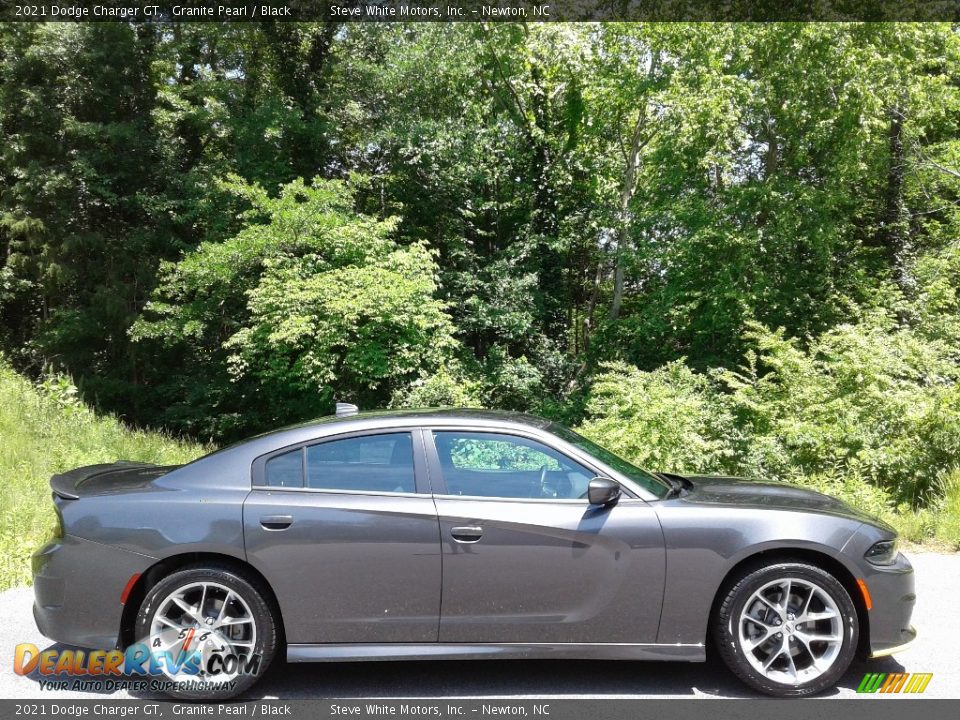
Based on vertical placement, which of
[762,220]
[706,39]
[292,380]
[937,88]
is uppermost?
[706,39]

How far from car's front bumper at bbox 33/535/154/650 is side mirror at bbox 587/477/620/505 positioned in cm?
237

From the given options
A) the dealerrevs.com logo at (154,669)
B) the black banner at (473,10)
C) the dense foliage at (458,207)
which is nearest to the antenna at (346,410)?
the dealerrevs.com logo at (154,669)

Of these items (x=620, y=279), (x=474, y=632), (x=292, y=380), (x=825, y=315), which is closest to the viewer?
(x=474, y=632)

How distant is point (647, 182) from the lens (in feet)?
63.4

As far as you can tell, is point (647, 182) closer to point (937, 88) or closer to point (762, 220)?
point (762, 220)

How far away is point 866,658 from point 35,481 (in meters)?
8.38

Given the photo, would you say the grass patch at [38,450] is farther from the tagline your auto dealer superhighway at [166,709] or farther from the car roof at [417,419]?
the car roof at [417,419]

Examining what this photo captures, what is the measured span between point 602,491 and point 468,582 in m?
0.85

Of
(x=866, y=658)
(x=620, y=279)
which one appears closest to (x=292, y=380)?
(x=620, y=279)

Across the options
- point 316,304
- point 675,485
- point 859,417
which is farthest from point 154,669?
point 316,304

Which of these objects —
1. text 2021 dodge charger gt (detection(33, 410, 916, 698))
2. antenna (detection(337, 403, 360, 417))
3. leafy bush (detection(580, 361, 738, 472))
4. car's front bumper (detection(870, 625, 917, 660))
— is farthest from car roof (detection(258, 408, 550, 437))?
leafy bush (detection(580, 361, 738, 472))

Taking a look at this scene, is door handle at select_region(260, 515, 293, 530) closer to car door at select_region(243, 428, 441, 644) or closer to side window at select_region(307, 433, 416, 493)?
car door at select_region(243, 428, 441, 644)

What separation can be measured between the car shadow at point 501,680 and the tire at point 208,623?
230 millimetres

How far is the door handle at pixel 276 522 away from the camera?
405 centimetres
